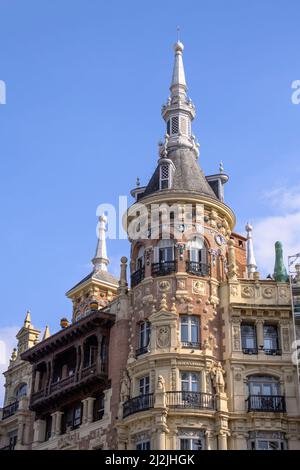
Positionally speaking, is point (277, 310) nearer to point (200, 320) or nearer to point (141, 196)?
point (200, 320)

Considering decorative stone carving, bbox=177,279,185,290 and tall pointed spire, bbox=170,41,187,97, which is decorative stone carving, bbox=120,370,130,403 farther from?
tall pointed spire, bbox=170,41,187,97

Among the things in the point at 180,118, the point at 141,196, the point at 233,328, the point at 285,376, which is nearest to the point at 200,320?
the point at 233,328

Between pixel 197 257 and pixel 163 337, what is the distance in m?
5.86

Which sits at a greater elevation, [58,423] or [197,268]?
[197,268]

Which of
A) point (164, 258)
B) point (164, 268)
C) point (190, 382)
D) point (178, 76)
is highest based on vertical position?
point (178, 76)

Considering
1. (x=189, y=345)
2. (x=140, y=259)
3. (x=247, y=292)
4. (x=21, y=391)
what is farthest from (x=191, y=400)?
(x=21, y=391)

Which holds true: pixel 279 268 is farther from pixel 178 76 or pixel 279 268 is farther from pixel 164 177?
pixel 178 76

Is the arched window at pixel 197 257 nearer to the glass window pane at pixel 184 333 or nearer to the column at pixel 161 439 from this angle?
the glass window pane at pixel 184 333

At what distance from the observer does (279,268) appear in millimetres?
54719

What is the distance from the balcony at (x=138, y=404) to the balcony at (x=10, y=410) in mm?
13522

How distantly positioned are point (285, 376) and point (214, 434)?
557 centimetres

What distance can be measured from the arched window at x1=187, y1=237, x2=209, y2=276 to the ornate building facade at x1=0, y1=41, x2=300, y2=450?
9cm

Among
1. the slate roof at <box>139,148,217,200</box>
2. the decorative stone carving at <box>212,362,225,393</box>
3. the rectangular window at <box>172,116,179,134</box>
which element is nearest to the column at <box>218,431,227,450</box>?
the decorative stone carving at <box>212,362,225,393</box>

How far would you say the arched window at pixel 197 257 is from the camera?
173ft
